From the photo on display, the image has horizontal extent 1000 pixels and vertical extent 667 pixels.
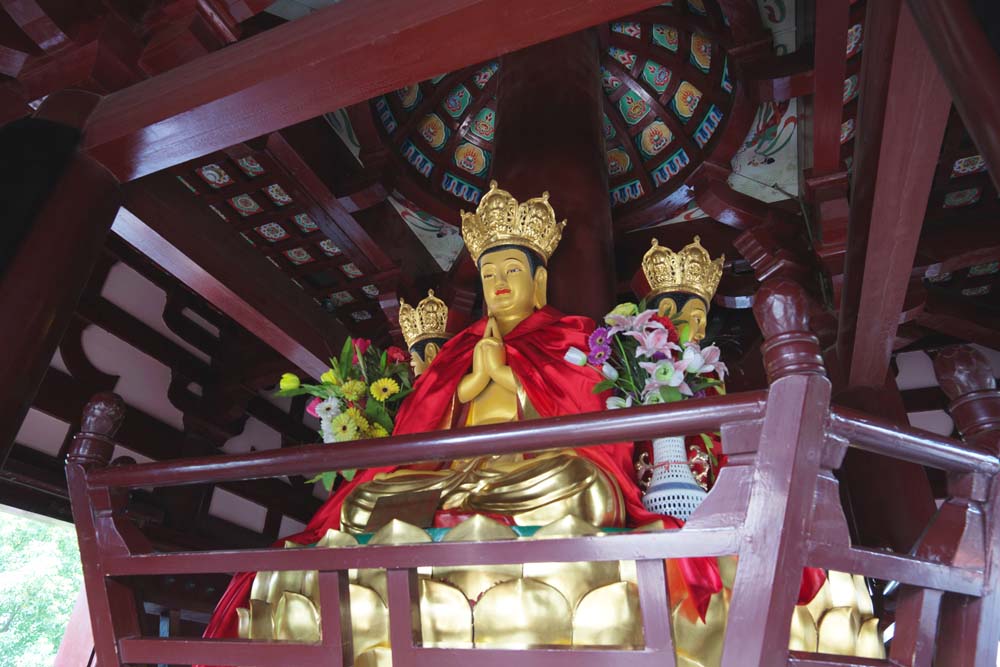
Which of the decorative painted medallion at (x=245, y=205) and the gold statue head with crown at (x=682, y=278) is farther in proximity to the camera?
the decorative painted medallion at (x=245, y=205)

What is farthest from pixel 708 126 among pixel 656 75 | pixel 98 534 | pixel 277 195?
pixel 98 534

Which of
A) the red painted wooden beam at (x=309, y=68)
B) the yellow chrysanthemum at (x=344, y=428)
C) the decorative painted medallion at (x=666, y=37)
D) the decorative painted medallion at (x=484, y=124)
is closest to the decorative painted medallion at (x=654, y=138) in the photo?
the decorative painted medallion at (x=666, y=37)

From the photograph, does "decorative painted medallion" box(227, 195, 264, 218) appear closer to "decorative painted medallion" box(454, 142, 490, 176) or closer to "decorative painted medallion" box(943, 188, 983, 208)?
Result: "decorative painted medallion" box(454, 142, 490, 176)

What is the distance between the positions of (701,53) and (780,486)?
3642 millimetres

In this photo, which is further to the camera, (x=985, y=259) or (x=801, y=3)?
(x=985, y=259)

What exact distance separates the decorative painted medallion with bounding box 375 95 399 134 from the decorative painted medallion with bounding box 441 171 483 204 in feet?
1.36

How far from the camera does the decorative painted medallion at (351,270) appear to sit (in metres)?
4.60

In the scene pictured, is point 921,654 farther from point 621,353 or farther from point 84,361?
point 84,361

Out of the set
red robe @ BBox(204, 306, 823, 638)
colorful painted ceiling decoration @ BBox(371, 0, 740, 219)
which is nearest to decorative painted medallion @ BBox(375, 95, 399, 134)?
colorful painted ceiling decoration @ BBox(371, 0, 740, 219)

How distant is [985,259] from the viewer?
3.88m

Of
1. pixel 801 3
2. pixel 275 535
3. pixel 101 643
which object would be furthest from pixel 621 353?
pixel 275 535

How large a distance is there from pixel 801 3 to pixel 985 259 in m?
1.59

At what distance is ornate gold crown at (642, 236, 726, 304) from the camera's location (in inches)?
122

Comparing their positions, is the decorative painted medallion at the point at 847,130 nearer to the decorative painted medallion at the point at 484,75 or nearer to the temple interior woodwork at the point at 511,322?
the temple interior woodwork at the point at 511,322
